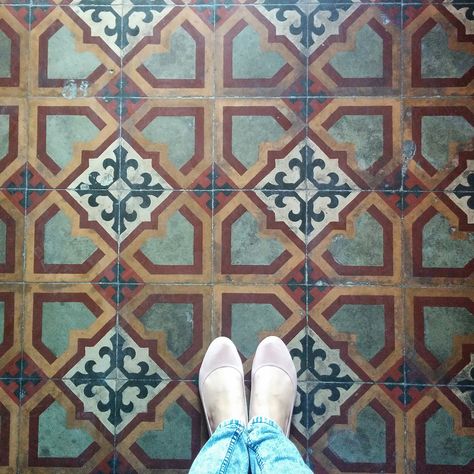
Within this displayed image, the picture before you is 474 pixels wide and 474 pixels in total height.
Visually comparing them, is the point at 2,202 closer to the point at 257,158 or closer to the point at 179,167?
the point at 179,167

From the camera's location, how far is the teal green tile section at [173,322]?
140 cm

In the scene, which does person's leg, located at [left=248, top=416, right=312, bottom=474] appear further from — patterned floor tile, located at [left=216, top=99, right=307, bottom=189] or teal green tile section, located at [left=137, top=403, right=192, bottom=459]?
patterned floor tile, located at [left=216, top=99, right=307, bottom=189]

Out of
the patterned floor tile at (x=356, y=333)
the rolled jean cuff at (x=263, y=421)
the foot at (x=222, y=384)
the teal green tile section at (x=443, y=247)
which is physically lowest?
the rolled jean cuff at (x=263, y=421)

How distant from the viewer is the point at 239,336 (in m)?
1.40

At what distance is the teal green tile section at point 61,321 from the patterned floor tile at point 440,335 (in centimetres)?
79

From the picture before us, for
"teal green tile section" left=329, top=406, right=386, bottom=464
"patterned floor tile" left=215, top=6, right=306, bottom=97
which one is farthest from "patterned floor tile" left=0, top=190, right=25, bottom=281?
"teal green tile section" left=329, top=406, right=386, bottom=464

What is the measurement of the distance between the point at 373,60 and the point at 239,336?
77 cm

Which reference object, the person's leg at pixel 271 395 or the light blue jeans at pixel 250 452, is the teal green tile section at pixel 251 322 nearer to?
the person's leg at pixel 271 395

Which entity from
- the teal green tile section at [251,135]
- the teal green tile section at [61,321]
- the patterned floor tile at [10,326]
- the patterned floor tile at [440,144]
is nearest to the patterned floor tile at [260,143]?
the teal green tile section at [251,135]

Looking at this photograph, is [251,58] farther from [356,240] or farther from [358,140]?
[356,240]

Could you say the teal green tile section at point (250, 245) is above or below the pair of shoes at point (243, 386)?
above

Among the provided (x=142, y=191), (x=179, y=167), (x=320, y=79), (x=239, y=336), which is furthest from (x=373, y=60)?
(x=239, y=336)

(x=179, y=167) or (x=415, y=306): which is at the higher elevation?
(x=179, y=167)

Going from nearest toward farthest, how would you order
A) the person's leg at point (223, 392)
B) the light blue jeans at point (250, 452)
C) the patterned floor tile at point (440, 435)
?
the light blue jeans at point (250, 452), the person's leg at point (223, 392), the patterned floor tile at point (440, 435)
